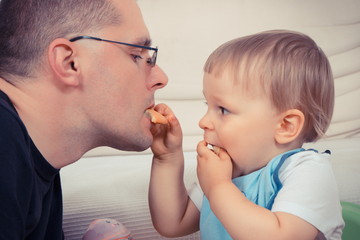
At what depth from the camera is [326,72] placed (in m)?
1.05

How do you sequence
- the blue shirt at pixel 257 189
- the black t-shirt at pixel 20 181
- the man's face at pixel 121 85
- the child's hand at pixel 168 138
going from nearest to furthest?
the black t-shirt at pixel 20 181
the blue shirt at pixel 257 189
the man's face at pixel 121 85
the child's hand at pixel 168 138

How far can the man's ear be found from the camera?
41.5 inches

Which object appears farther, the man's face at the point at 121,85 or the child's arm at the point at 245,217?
the man's face at the point at 121,85

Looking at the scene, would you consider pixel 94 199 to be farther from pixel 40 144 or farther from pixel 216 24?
pixel 216 24

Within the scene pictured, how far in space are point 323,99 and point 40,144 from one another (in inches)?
27.5

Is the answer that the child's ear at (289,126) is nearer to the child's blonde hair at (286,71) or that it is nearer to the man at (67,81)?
the child's blonde hair at (286,71)

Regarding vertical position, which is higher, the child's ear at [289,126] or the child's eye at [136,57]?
the child's eye at [136,57]

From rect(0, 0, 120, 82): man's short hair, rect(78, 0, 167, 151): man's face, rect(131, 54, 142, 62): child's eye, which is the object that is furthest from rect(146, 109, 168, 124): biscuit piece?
rect(0, 0, 120, 82): man's short hair

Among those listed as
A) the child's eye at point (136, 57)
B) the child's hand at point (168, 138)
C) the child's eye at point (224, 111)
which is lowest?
the child's hand at point (168, 138)

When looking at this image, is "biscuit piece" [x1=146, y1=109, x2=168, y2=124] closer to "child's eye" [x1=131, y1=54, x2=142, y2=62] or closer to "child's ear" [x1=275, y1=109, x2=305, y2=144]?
"child's eye" [x1=131, y1=54, x2=142, y2=62]

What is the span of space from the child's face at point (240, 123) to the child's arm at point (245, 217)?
67 millimetres

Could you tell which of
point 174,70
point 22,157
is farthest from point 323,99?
point 174,70

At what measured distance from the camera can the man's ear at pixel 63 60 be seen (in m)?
1.05

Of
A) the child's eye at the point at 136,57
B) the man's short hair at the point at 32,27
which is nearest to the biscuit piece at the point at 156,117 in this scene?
the child's eye at the point at 136,57
